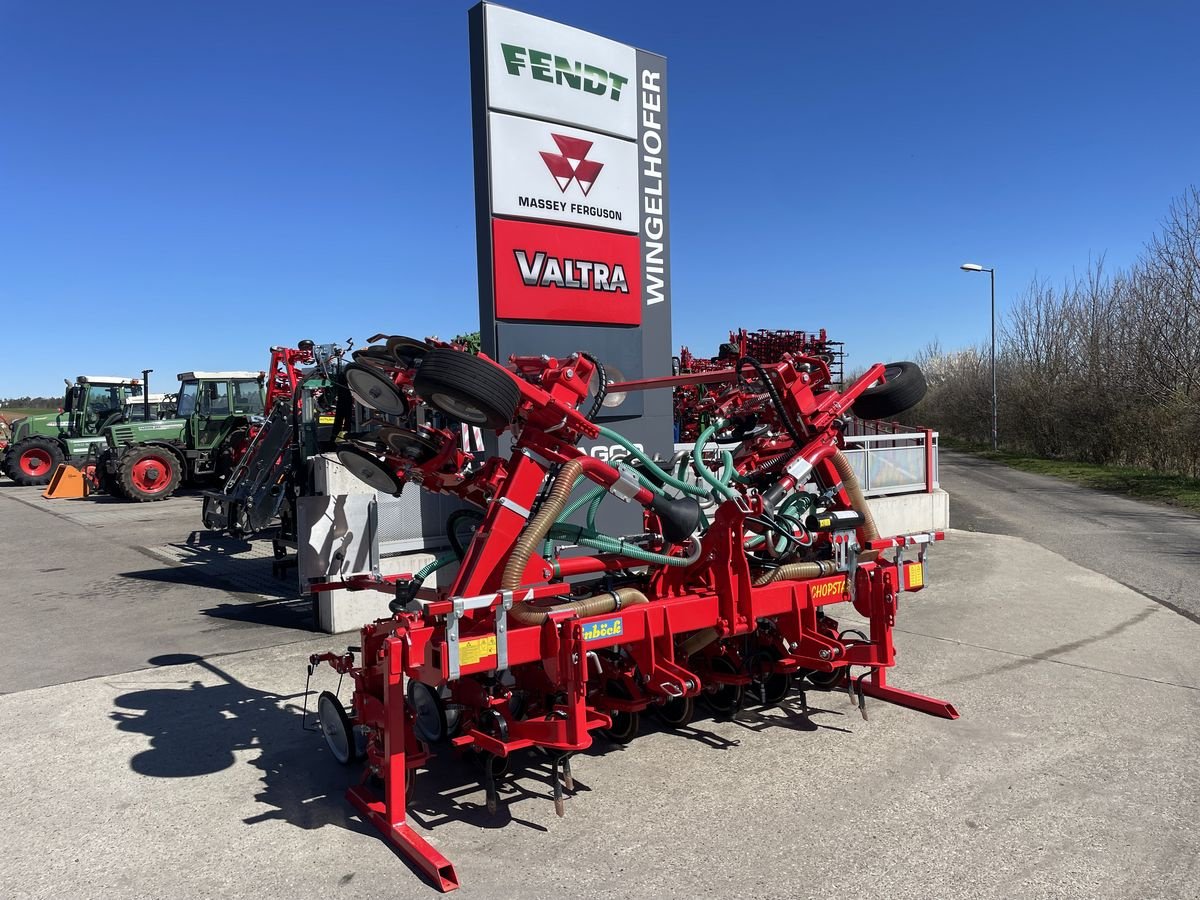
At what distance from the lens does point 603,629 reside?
4094mm

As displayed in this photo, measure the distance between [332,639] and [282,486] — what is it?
13.5 ft

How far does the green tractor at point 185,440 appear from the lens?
18.6m

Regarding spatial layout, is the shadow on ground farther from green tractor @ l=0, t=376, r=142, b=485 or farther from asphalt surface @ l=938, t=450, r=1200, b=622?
green tractor @ l=0, t=376, r=142, b=485

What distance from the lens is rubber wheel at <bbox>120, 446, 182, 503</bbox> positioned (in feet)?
60.6

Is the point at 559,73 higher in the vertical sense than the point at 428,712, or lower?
higher

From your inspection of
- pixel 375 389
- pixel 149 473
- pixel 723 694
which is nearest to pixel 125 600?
pixel 375 389

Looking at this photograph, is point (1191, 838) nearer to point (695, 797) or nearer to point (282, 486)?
point (695, 797)

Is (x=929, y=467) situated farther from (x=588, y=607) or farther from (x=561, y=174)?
(x=588, y=607)

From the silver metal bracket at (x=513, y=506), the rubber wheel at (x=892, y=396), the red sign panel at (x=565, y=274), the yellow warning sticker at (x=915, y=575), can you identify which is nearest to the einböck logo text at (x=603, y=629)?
the silver metal bracket at (x=513, y=506)

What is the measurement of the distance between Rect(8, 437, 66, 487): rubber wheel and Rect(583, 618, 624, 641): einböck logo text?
24179 millimetres

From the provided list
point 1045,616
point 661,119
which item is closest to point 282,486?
point 661,119

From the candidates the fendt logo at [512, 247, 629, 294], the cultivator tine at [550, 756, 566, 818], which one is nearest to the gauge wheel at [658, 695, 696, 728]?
the cultivator tine at [550, 756, 566, 818]

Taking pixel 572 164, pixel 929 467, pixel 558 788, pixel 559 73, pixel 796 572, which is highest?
pixel 559 73

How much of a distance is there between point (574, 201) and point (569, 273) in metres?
0.68
